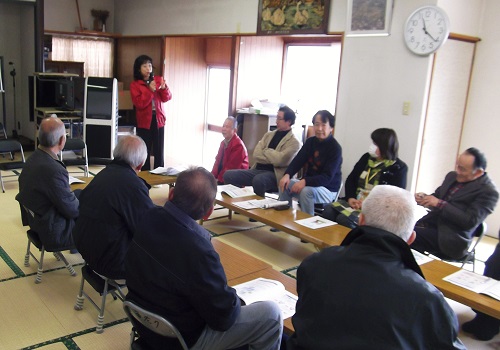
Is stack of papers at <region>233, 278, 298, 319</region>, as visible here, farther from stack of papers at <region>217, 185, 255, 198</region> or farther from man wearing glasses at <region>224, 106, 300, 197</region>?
man wearing glasses at <region>224, 106, 300, 197</region>

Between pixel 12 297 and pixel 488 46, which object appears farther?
pixel 488 46

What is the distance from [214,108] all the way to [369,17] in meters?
3.87

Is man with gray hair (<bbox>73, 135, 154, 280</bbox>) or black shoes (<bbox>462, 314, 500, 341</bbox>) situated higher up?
man with gray hair (<bbox>73, 135, 154, 280</bbox>)

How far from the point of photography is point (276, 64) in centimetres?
678

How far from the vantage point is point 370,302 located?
4.35 feet

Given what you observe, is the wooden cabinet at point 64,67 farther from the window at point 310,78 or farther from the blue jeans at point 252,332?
the blue jeans at point 252,332

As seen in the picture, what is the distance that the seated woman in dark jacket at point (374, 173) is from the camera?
3.68 metres

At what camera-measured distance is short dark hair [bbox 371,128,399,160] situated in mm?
3670

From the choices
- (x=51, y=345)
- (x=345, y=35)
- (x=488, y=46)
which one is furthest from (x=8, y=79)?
(x=488, y=46)

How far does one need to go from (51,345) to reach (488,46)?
177 inches

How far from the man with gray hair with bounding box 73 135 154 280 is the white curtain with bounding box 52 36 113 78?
6.19 metres

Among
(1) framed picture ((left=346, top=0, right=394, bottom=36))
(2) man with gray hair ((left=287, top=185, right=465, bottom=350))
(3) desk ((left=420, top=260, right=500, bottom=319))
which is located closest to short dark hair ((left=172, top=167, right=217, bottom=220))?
(2) man with gray hair ((left=287, top=185, right=465, bottom=350))

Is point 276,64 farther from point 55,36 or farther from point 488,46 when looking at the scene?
point 55,36

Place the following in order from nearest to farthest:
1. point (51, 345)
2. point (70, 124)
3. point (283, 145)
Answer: point (51, 345), point (283, 145), point (70, 124)
